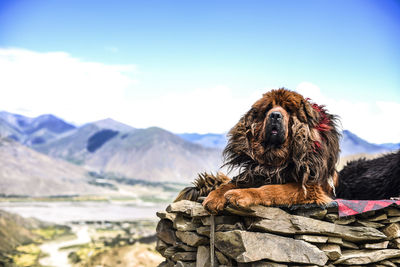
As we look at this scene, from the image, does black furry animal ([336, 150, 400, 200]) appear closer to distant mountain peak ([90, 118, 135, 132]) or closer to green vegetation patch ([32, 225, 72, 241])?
green vegetation patch ([32, 225, 72, 241])

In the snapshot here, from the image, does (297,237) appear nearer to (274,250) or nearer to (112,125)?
(274,250)

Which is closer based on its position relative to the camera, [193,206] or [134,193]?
[193,206]

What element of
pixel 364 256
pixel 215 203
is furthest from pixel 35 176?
pixel 364 256

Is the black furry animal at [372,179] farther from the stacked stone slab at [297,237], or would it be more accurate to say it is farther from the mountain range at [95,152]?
the mountain range at [95,152]

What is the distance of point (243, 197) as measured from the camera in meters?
3.66

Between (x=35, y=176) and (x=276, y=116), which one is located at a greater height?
(x=276, y=116)

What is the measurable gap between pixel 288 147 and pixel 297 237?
0.91m

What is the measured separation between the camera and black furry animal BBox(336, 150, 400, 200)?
193 inches

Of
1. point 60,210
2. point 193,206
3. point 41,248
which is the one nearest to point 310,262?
point 193,206

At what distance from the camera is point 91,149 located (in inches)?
1742

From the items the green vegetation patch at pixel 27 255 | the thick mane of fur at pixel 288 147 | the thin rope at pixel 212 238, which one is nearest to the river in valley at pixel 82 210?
the green vegetation patch at pixel 27 255

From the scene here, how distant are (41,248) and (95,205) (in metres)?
9.59

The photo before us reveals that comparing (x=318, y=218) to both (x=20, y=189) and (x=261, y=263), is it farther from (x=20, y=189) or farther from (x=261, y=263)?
(x=20, y=189)

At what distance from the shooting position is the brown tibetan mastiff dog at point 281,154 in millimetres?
3783
